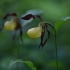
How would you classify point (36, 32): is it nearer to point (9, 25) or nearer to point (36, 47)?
point (9, 25)

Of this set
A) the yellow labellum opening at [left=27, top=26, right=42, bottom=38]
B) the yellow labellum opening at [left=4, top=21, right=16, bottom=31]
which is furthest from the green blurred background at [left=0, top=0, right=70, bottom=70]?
the yellow labellum opening at [left=27, top=26, right=42, bottom=38]

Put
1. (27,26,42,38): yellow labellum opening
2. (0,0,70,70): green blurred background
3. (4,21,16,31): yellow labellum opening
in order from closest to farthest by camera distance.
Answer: (27,26,42,38): yellow labellum opening → (4,21,16,31): yellow labellum opening → (0,0,70,70): green blurred background

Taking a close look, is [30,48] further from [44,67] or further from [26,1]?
[26,1]

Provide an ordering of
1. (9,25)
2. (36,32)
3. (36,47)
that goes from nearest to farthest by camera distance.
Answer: (36,32)
(9,25)
(36,47)

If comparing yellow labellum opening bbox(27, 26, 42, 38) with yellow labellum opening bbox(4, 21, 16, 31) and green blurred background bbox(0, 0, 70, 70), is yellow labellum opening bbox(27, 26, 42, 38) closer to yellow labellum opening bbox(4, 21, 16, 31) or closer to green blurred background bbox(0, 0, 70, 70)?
yellow labellum opening bbox(4, 21, 16, 31)

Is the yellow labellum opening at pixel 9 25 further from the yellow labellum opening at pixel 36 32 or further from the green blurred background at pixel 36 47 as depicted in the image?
the green blurred background at pixel 36 47

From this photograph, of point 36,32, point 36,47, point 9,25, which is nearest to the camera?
point 36,32

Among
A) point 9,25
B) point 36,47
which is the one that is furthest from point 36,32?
point 36,47

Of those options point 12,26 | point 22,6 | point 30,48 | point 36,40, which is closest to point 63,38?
point 36,40

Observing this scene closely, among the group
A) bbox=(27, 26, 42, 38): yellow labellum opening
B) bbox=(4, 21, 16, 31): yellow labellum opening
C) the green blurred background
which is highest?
bbox=(27, 26, 42, 38): yellow labellum opening

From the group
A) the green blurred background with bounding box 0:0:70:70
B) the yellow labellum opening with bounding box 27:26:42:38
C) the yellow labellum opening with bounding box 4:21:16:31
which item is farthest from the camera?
the green blurred background with bounding box 0:0:70:70

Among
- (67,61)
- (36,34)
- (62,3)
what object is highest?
(36,34)
